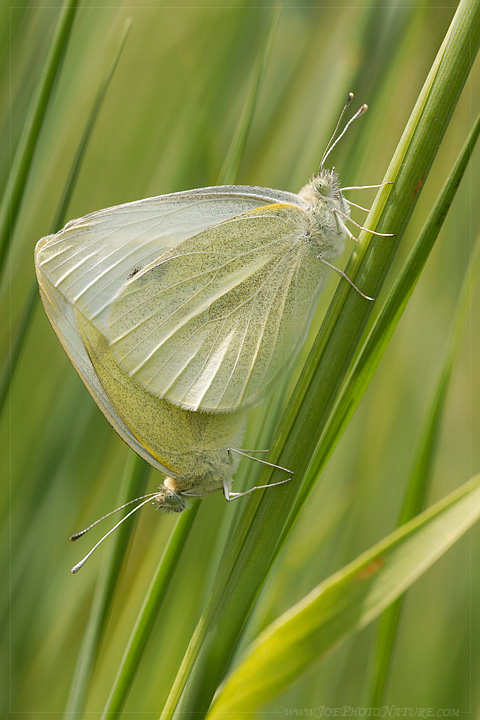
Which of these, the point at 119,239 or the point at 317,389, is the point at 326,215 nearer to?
the point at 119,239

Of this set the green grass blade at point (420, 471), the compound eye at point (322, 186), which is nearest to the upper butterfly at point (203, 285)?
the compound eye at point (322, 186)

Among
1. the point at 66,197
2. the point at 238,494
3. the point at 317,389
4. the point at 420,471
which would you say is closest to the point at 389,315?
the point at 317,389

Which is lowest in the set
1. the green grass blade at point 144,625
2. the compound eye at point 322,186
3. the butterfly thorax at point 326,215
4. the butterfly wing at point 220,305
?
the green grass blade at point 144,625

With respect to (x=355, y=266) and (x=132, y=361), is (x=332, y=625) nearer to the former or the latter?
(x=355, y=266)

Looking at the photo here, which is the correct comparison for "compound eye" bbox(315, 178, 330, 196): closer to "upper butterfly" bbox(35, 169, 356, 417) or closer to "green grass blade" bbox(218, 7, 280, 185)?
"upper butterfly" bbox(35, 169, 356, 417)

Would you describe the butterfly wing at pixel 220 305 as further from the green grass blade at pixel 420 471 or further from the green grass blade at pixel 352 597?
the green grass blade at pixel 352 597

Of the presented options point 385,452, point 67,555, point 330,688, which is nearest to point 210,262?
point 385,452
